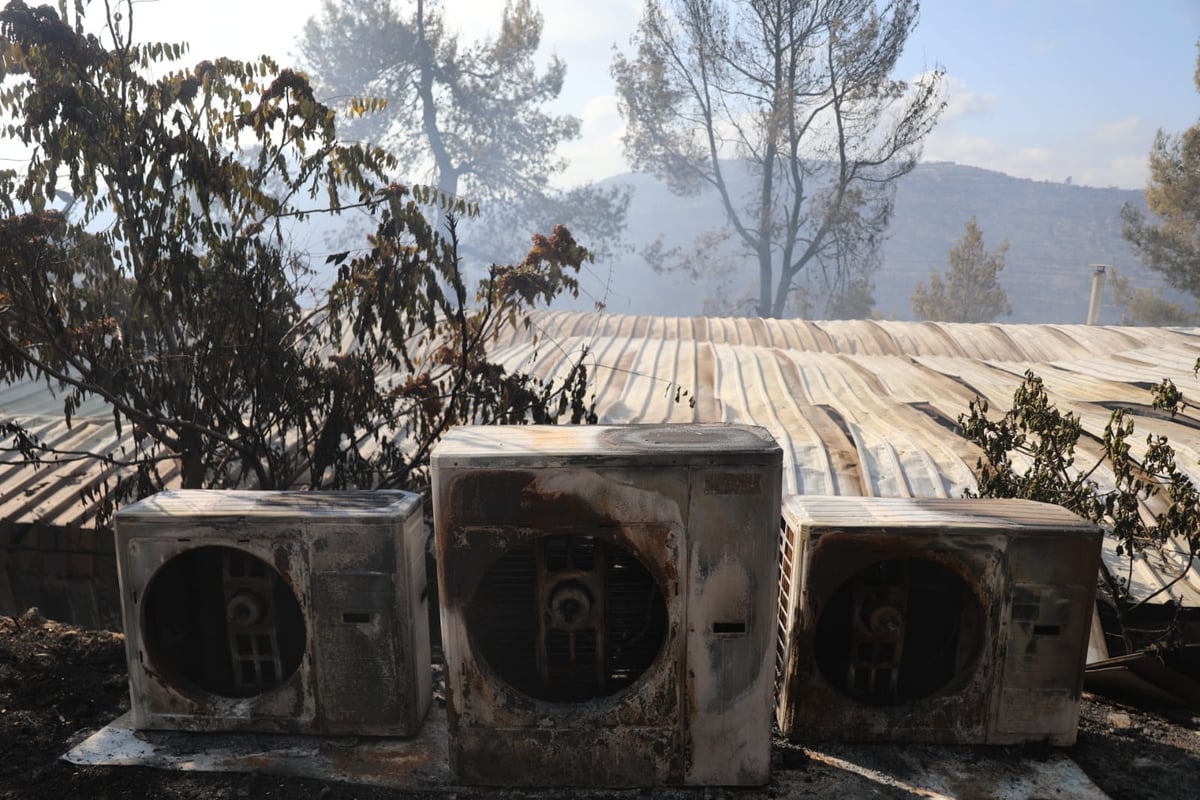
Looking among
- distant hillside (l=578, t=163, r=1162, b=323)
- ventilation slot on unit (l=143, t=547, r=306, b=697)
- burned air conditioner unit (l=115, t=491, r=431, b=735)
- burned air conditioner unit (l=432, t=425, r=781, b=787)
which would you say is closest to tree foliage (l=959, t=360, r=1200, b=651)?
burned air conditioner unit (l=432, t=425, r=781, b=787)

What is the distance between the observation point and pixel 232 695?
149 inches

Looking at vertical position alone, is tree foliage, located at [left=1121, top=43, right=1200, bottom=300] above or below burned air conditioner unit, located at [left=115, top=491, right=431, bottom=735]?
above

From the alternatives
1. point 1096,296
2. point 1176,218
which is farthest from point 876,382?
point 1176,218

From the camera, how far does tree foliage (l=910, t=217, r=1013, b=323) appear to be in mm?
36250

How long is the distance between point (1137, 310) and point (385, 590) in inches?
1180

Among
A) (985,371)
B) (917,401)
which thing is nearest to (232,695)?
(917,401)

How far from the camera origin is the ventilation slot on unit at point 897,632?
362cm

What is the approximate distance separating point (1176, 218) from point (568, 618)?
27.4m

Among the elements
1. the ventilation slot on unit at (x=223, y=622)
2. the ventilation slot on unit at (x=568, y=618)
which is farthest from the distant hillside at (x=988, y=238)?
the ventilation slot on unit at (x=568, y=618)

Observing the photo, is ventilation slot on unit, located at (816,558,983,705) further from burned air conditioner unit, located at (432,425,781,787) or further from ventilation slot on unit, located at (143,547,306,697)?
ventilation slot on unit, located at (143,547,306,697)

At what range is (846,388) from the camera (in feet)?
25.9

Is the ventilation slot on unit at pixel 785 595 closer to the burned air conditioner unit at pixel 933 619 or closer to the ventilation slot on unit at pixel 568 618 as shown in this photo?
the burned air conditioner unit at pixel 933 619

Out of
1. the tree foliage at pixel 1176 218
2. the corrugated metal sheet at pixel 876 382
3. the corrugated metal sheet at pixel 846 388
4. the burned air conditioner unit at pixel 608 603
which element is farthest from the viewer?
the tree foliage at pixel 1176 218

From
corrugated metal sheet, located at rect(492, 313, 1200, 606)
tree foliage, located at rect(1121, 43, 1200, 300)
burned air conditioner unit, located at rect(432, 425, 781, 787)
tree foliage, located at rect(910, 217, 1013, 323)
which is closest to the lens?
burned air conditioner unit, located at rect(432, 425, 781, 787)
